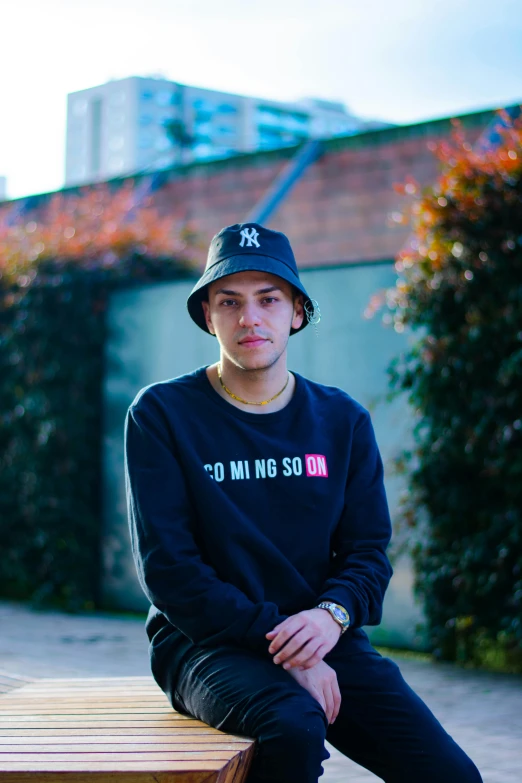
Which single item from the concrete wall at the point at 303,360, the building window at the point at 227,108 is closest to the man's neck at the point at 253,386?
the concrete wall at the point at 303,360

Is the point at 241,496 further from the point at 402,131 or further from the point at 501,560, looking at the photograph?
the point at 402,131

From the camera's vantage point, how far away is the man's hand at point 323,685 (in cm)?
257

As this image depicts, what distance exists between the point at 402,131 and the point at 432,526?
16.5 ft

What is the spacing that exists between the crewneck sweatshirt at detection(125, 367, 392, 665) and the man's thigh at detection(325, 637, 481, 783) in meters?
0.13

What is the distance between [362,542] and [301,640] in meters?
0.43

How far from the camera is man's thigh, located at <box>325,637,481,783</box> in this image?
2.59 m

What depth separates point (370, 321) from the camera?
627cm

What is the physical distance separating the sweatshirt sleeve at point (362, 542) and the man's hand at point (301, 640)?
120 millimetres

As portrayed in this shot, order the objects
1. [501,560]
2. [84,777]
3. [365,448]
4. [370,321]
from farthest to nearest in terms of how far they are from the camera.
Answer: [370,321] < [501,560] < [365,448] < [84,777]

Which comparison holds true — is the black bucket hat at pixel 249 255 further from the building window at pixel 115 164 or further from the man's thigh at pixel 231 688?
the building window at pixel 115 164

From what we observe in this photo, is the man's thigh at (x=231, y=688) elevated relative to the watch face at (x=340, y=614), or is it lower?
lower

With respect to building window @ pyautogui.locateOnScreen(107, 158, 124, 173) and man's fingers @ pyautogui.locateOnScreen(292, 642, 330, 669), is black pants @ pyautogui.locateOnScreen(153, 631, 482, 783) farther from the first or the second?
building window @ pyautogui.locateOnScreen(107, 158, 124, 173)

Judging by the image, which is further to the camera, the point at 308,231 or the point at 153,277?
the point at 308,231

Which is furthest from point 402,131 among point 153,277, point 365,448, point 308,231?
point 365,448
